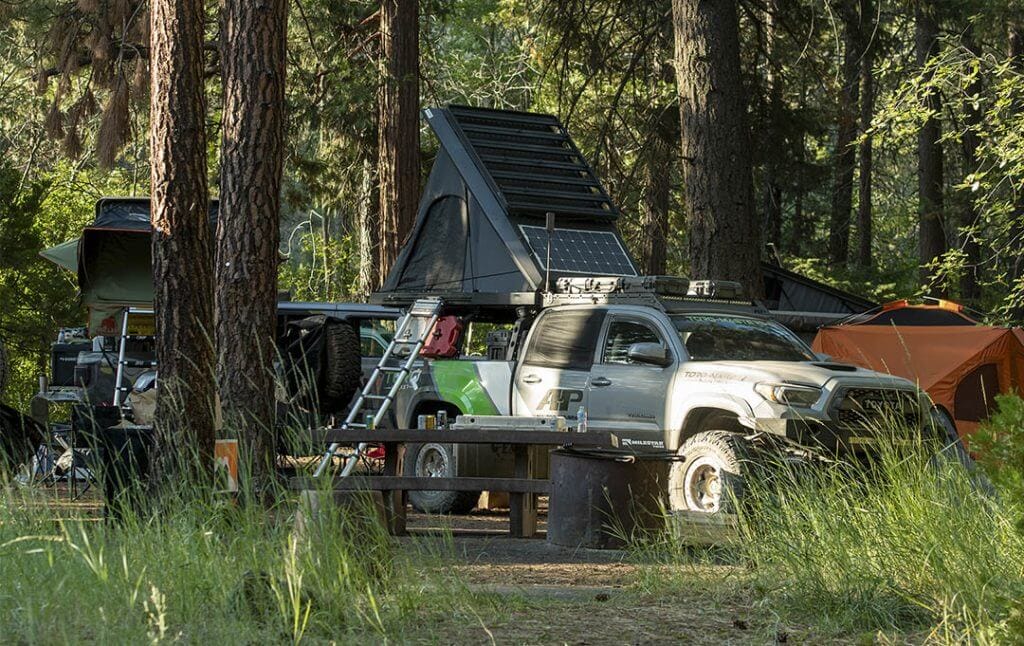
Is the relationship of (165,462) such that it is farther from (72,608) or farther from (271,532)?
(72,608)

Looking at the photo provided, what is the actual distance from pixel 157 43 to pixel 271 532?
5.43 meters

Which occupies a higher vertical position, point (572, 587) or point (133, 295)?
point (133, 295)

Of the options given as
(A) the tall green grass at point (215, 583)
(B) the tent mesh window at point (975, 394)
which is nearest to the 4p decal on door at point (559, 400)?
(B) the tent mesh window at point (975, 394)

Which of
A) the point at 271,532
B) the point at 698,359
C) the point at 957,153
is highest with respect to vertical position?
the point at 957,153

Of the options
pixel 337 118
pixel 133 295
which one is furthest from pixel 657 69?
pixel 133 295

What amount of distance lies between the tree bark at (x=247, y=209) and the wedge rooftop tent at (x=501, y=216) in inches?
136

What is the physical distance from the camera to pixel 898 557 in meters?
6.43

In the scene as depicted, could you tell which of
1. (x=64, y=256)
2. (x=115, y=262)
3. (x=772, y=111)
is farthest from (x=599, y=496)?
(x=772, y=111)

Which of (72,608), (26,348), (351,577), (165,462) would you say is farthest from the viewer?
(26,348)

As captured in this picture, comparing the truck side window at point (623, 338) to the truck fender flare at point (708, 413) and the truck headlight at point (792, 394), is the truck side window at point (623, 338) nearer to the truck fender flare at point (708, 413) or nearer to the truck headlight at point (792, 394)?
the truck fender flare at point (708, 413)

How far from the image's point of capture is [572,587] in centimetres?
768

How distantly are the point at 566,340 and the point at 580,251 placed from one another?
6.21 ft

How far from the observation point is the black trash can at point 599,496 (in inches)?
375

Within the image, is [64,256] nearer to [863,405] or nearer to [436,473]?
[436,473]
